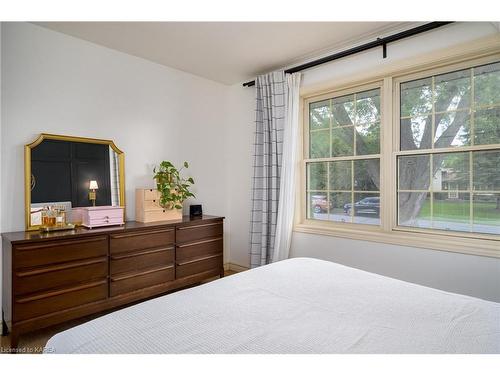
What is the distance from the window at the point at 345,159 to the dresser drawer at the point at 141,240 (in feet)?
5.22

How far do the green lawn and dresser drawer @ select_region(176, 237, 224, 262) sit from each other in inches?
82.6

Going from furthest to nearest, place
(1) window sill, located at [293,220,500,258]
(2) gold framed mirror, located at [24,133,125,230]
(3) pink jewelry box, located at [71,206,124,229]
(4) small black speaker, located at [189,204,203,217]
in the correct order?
1. (4) small black speaker, located at [189,204,203,217]
2. (3) pink jewelry box, located at [71,206,124,229]
3. (2) gold framed mirror, located at [24,133,125,230]
4. (1) window sill, located at [293,220,500,258]

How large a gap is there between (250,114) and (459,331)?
3268mm

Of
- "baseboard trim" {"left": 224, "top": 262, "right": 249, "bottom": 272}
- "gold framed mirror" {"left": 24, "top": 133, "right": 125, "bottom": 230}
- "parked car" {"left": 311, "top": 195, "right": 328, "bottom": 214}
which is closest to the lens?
"gold framed mirror" {"left": 24, "top": 133, "right": 125, "bottom": 230}

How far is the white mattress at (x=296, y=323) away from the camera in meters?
1.06

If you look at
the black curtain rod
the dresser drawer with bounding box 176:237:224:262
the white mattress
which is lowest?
the dresser drawer with bounding box 176:237:224:262

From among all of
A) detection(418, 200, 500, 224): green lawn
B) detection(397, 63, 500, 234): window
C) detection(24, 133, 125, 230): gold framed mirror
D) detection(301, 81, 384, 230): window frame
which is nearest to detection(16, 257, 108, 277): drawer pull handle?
detection(24, 133, 125, 230): gold framed mirror

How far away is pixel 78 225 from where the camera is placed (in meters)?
2.77

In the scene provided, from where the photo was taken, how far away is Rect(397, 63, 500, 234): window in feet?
7.70

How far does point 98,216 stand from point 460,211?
308 centimetres

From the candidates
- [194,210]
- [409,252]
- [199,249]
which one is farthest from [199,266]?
[409,252]

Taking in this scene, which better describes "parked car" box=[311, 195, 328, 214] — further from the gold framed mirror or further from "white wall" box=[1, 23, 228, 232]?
the gold framed mirror
